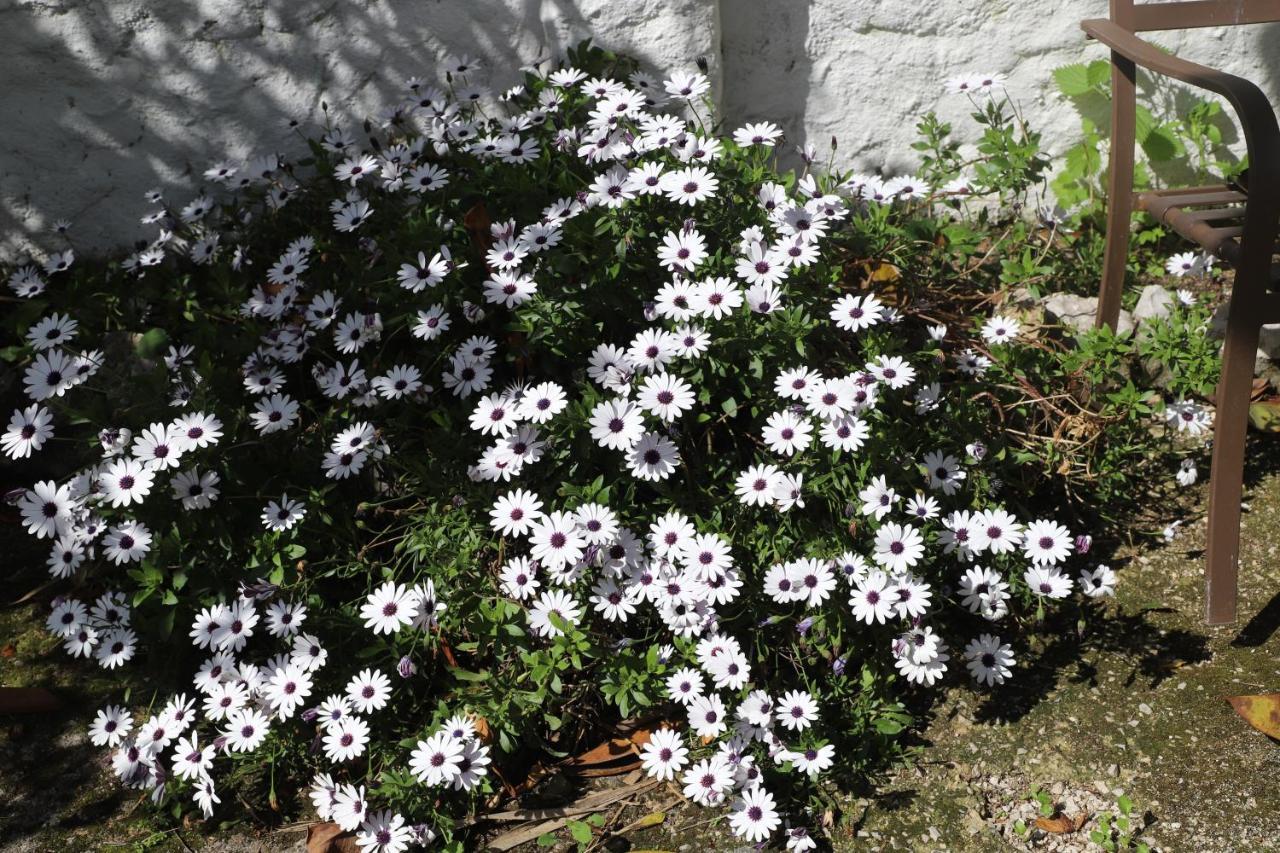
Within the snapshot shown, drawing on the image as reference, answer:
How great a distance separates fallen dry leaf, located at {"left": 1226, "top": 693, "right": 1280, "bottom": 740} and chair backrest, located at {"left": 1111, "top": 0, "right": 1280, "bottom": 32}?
1.73m

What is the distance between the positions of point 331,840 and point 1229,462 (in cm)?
213

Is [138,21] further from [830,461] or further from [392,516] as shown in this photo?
[830,461]

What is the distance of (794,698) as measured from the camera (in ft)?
7.93

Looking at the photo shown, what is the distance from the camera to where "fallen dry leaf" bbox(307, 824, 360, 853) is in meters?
2.43

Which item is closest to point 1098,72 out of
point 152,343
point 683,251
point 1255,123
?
point 1255,123

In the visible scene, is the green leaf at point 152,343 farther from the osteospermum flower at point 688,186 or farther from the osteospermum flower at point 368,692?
the osteospermum flower at point 688,186

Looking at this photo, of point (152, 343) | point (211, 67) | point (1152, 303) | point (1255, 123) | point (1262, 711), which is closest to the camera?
point (1255, 123)

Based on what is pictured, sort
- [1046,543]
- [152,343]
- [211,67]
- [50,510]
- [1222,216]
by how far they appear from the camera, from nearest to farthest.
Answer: [1046,543] → [50,510] → [1222,216] → [152,343] → [211,67]

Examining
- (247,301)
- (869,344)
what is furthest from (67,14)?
(869,344)

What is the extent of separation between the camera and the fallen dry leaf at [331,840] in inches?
95.7

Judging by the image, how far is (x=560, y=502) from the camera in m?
2.68

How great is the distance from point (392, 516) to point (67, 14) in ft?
6.31

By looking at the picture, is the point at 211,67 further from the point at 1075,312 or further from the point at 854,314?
the point at 1075,312

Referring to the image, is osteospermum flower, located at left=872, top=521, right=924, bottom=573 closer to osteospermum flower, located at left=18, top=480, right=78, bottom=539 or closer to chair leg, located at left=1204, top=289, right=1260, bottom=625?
chair leg, located at left=1204, top=289, right=1260, bottom=625
